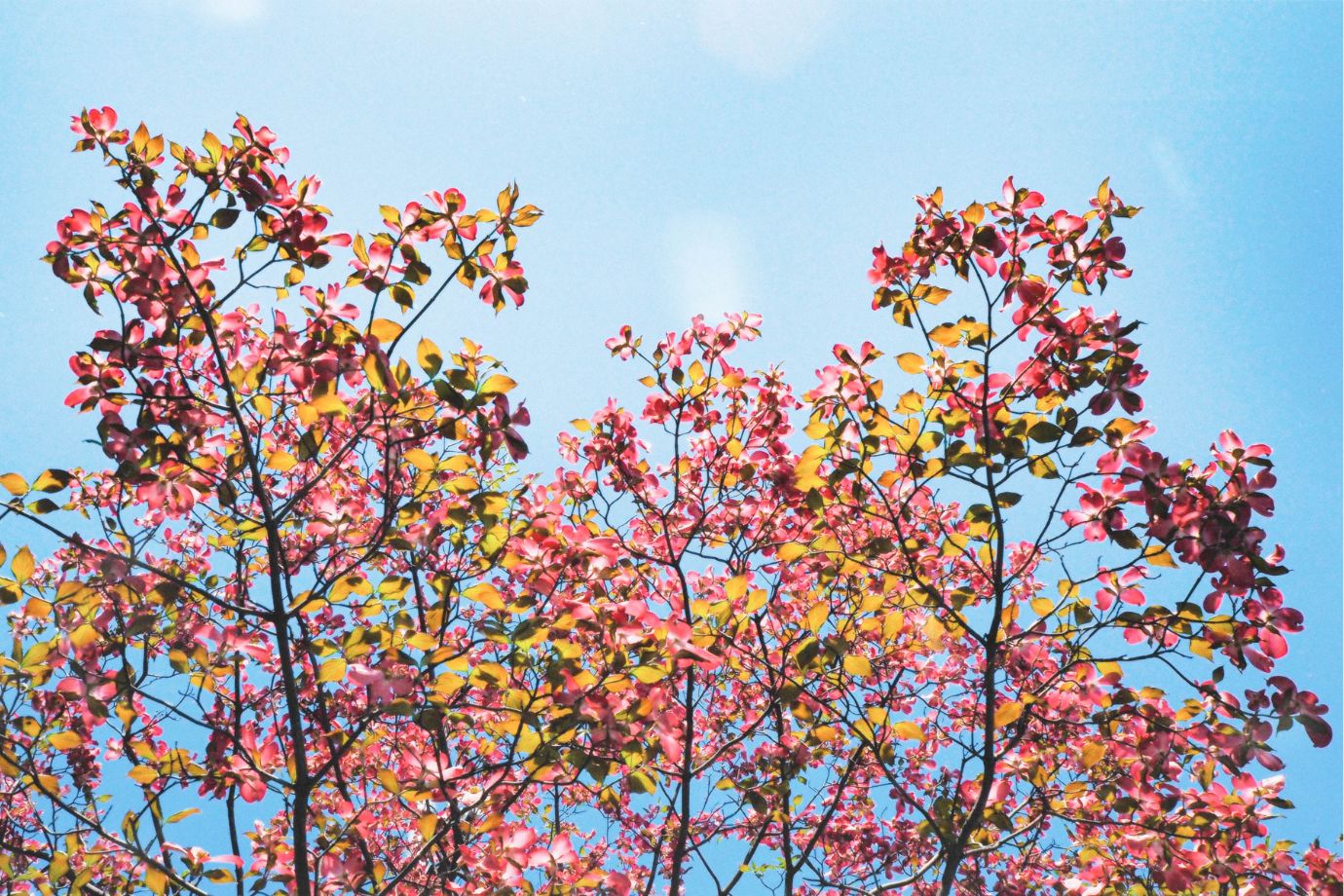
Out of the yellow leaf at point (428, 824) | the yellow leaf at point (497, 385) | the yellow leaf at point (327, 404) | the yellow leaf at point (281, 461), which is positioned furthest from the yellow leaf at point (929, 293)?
the yellow leaf at point (428, 824)

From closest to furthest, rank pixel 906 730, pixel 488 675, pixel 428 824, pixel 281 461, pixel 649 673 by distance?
1. pixel 649 673
2. pixel 488 675
3. pixel 281 461
4. pixel 428 824
5. pixel 906 730

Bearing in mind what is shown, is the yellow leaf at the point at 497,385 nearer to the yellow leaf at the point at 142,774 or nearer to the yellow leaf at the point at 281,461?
the yellow leaf at the point at 281,461

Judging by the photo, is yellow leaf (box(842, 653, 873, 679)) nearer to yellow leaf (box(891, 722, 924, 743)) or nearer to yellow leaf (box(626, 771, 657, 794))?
yellow leaf (box(891, 722, 924, 743))

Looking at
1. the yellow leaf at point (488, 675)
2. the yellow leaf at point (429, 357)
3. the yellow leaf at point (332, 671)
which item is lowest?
the yellow leaf at point (332, 671)

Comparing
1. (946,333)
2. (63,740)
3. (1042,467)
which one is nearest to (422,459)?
(63,740)

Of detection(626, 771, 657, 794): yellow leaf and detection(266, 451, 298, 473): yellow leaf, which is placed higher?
detection(266, 451, 298, 473): yellow leaf

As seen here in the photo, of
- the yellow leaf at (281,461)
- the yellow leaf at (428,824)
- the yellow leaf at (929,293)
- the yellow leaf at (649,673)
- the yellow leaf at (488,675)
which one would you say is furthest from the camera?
the yellow leaf at (929,293)

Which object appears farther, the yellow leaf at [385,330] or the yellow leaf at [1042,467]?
the yellow leaf at [1042,467]

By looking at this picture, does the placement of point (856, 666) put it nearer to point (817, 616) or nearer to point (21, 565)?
point (817, 616)

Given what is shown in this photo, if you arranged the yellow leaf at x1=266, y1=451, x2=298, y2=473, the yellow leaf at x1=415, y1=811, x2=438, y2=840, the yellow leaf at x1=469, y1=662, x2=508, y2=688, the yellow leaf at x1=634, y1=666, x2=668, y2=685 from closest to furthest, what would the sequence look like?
the yellow leaf at x1=634, y1=666, x2=668, y2=685 → the yellow leaf at x1=469, y1=662, x2=508, y2=688 → the yellow leaf at x1=266, y1=451, x2=298, y2=473 → the yellow leaf at x1=415, y1=811, x2=438, y2=840

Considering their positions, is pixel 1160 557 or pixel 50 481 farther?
pixel 1160 557

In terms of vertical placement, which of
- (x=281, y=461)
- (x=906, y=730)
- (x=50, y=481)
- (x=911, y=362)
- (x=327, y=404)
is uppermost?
(x=911, y=362)

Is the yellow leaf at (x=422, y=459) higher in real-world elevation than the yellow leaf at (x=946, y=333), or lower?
lower

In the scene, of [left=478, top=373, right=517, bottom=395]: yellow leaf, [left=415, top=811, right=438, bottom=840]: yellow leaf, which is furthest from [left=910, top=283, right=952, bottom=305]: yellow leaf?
[left=415, top=811, right=438, bottom=840]: yellow leaf
